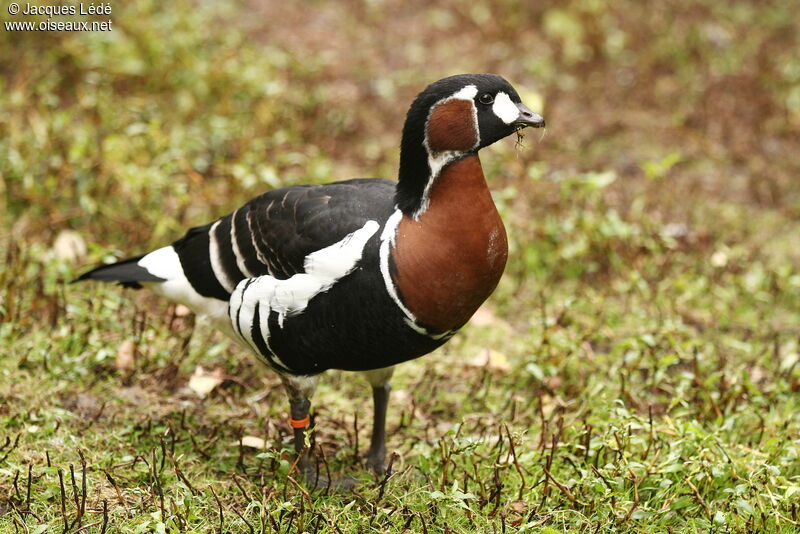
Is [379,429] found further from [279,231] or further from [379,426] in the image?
[279,231]

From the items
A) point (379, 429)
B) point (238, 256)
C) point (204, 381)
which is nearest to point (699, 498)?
point (379, 429)

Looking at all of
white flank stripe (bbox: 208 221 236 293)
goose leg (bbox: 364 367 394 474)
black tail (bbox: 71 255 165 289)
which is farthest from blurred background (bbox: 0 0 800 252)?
goose leg (bbox: 364 367 394 474)

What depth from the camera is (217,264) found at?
3.57 m

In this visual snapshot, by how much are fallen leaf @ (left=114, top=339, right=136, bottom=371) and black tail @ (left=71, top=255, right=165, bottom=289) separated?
0.37 m

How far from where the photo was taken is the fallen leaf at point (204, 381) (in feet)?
12.8

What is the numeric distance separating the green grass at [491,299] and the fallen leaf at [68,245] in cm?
9

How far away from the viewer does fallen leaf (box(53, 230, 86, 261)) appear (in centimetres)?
479

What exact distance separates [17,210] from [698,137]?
4.99 metres

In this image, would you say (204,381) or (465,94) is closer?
(465,94)

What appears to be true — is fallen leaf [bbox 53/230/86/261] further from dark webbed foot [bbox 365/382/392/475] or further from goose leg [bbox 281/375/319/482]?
dark webbed foot [bbox 365/382/392/475]

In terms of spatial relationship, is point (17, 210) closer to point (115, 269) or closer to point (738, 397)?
point (115, 269)

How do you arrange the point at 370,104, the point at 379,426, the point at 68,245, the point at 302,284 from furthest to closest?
1. the point at 370,104
2. the point at 68,245
3. the point at 379,426
4. the point at 302,284

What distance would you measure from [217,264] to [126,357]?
858 mm

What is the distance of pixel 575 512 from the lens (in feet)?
10.4
